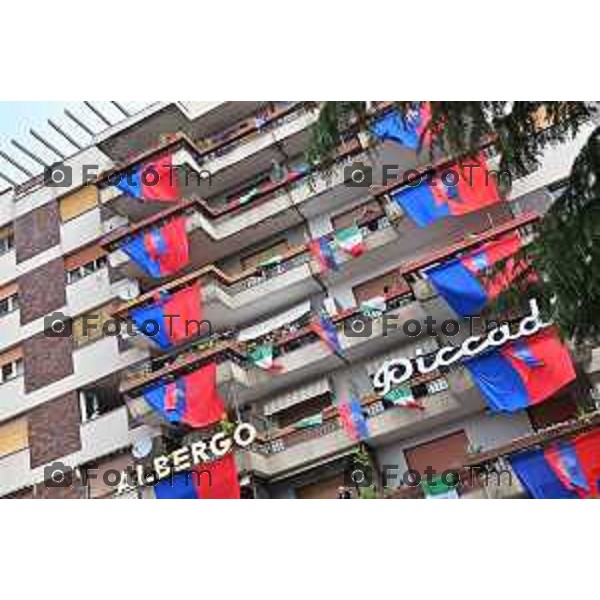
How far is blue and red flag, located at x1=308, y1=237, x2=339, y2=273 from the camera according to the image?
1612 cm

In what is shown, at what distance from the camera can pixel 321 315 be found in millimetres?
15883

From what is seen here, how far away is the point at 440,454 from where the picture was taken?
47.7ft

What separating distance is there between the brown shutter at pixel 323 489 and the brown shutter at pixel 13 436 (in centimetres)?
557

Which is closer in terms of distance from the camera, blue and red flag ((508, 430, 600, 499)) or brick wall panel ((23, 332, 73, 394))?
blue and red flag ((508, 430, 600, 499))

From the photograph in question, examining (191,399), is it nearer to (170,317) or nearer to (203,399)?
(203,399)

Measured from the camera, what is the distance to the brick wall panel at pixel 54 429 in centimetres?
1706

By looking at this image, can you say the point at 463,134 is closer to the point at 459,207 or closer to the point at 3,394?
the point at 459,207

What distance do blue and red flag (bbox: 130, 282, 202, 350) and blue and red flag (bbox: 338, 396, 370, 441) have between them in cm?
339

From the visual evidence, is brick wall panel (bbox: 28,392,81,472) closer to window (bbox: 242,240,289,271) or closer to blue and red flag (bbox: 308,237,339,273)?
window (bbox: 242,240,289,271)

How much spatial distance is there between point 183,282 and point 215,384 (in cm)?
213

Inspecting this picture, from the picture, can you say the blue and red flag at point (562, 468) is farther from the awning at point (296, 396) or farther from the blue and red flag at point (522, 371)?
the awning at point (296, 396)

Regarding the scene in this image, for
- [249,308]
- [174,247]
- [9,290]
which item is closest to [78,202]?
[9,290]

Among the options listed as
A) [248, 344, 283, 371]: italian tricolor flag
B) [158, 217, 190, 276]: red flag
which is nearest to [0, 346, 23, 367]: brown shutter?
[158, 217, 190, 276]: red flag

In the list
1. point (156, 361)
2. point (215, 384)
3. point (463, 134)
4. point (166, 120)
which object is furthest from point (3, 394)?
point (463, 134)
